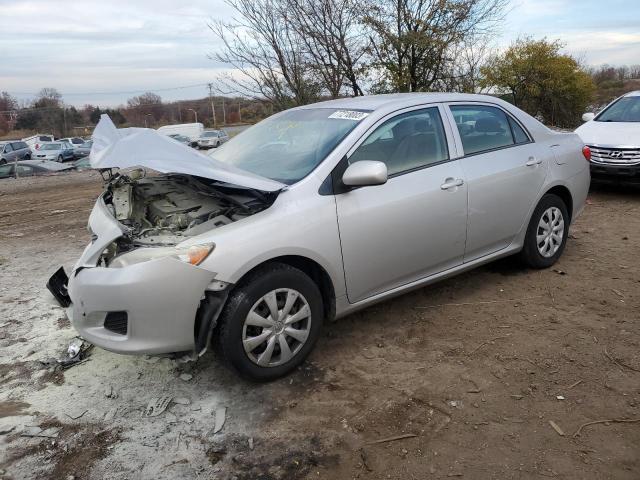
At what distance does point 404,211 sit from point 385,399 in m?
1.26

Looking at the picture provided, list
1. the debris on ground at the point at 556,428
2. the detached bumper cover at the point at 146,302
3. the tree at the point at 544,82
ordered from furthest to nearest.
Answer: the tree at the point at 544,82
the detached bumper cover at the point at 146,302
the debris on ground at the point at 556,428

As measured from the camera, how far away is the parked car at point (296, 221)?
2930mm

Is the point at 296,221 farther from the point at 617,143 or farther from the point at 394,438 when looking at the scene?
the point at 617,143

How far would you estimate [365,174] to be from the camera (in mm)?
3223

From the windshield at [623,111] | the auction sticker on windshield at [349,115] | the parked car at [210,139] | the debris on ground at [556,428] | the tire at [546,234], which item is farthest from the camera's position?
the parked car at [210,139]

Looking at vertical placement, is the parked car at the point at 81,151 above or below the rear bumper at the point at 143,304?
above

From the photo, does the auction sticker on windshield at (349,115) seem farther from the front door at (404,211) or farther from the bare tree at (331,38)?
the bare tree at (331,38)

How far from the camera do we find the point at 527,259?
4770 mm

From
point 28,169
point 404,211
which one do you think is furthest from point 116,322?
point 28,169

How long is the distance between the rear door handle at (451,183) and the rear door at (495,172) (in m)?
0.09

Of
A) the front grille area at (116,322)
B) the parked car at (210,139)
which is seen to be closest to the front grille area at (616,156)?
the front grille area at (116,322)

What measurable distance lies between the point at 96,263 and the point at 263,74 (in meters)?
7.67

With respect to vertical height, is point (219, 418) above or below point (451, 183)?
below

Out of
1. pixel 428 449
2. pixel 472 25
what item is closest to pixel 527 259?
pixel 428 449
